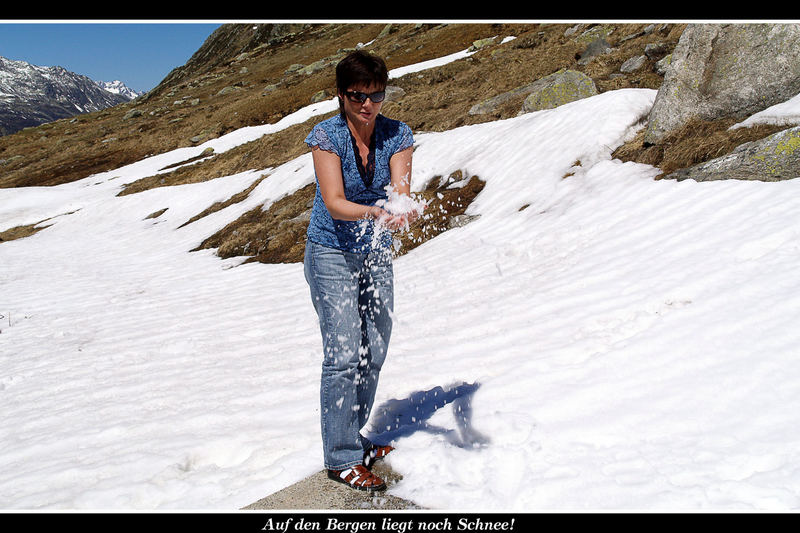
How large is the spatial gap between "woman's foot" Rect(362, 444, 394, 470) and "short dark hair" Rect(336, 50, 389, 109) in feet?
7.20

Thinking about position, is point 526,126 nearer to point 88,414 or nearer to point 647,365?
point 647,365

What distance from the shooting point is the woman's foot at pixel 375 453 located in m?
3.12

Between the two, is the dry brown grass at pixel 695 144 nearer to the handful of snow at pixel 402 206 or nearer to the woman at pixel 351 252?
the woman at pixel 351 252

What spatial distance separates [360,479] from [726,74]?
789 centimetres

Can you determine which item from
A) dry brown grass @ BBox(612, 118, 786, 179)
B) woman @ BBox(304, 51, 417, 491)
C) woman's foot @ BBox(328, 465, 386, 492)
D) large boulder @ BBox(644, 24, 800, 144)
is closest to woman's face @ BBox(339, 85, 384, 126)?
woman @ BBox(304, 51, 417, 491)

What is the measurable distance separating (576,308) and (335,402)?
2845 mm

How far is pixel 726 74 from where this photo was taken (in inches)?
288

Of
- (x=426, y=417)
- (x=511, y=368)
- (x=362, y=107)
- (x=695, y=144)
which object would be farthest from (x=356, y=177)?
(x=695, y=144)

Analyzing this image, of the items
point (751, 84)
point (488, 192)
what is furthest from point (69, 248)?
point (751, 84)

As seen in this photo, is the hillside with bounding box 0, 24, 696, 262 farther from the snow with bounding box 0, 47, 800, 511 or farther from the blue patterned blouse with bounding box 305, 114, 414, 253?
the blue patterned blouse with bounding box 305, 114, 414, 253

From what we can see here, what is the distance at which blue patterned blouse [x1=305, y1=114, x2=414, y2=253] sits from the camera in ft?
8.93

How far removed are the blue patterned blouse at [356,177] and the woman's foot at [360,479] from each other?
4.17ft

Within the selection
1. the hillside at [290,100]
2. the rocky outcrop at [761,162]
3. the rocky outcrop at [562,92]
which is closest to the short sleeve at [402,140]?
the rocky outcrop at [761,162]

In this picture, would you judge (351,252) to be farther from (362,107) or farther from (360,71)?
(360,71)
